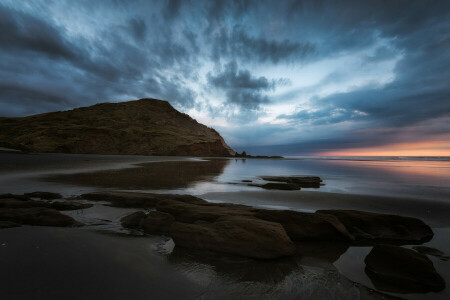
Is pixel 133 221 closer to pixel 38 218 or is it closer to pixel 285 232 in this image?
pixel 38 218

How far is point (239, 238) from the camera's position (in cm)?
461

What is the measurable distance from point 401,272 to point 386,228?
275 cm

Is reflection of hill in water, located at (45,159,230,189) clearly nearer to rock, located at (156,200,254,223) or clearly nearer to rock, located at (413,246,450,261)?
rock, located at (156,200,254,223)

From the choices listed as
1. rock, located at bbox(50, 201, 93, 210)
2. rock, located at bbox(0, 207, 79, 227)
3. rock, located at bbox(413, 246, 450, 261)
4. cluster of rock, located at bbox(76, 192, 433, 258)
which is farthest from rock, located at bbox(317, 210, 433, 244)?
rock, located at bbox(50, 201, 93, 210)

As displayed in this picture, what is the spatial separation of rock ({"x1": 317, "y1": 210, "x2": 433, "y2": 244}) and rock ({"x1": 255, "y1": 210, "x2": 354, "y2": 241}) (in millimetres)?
701

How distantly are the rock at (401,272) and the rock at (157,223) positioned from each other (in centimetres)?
478

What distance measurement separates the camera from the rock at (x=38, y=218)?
5.77 m

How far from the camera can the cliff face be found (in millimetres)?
82188

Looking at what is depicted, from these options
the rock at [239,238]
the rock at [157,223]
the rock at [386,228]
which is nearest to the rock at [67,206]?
the rock at [157,223]

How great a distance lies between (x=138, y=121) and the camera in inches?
4747

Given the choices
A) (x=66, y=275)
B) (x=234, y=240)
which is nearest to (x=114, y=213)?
(x=66, y=275)

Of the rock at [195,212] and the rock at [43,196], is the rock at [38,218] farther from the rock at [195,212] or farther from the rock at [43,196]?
the rock at [43,196]

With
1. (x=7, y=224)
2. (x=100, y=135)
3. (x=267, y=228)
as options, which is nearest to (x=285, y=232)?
(x=267, y=228)

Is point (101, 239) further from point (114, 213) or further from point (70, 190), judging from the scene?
point (70, 190)
